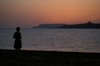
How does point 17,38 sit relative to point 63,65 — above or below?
above

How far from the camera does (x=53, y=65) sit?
7.82 metres

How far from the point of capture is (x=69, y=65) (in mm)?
7867

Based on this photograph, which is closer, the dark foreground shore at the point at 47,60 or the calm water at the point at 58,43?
the dark foreground shore at the point at 47,60

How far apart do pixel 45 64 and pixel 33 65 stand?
63cm

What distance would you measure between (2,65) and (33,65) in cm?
141

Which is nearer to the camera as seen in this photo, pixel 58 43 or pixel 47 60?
pixel 47 60

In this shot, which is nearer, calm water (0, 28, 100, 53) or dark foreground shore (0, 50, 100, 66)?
dark foreground shore (0, 50, 100, 66)

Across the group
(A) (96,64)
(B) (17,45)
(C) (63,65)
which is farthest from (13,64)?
(A) (96,64)

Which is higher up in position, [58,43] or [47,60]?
[47,60]

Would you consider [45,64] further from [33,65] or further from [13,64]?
[13,64]

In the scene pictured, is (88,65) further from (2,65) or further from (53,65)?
(2,65)

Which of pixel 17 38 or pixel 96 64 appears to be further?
pixel 17 38

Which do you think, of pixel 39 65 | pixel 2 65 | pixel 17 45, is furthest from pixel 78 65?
pixel 17 45

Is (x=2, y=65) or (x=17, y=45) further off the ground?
(x=17, y=45)
